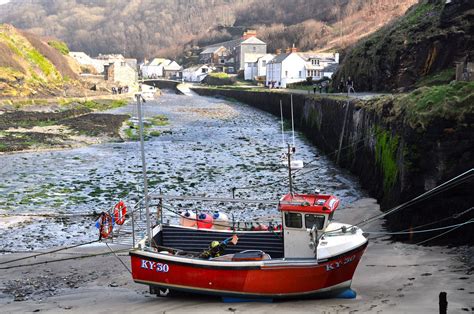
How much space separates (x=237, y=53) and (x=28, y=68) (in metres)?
65.5

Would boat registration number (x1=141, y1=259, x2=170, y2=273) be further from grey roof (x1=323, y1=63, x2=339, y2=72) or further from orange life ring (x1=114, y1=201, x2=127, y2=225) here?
grey roof (x1=323, y1=63, x2=339, y2=72)

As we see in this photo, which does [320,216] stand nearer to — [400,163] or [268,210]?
[400,163]

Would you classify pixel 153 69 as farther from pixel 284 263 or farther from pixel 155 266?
pixel 284 263

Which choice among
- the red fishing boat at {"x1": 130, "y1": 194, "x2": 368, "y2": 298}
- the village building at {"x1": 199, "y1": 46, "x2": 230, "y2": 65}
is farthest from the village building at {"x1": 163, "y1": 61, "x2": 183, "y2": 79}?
the red fishing boat at {"x1": 130, "y1": 194, "x2": 368, "y2": 298}

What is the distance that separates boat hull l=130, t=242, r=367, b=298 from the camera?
9.97 metres

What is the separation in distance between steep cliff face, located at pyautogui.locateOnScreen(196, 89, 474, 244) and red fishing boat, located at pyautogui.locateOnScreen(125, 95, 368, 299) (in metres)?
3.63

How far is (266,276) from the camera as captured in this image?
396 inches

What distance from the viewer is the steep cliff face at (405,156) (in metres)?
12.9

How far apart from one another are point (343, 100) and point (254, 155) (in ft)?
20.2

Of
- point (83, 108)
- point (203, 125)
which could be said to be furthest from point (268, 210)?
point (83, 108)

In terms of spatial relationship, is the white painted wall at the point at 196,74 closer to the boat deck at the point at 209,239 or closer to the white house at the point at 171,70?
the white house at the point at 171,70

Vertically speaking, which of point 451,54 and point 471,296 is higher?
point 451,54

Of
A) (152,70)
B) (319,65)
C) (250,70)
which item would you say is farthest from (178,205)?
(152,70)

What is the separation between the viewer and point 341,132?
2778cm
